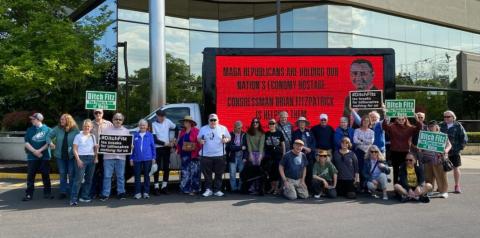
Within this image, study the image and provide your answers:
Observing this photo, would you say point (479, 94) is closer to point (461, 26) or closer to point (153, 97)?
point (461, 26)

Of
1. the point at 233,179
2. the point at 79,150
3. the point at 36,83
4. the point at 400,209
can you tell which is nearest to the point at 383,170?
the point at 400,209

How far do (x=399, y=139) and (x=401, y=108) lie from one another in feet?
2.35

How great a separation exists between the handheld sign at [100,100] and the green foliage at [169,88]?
8216mm

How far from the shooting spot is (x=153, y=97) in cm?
1670

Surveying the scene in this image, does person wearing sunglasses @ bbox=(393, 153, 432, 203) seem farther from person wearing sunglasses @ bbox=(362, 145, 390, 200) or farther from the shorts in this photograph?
the shorts

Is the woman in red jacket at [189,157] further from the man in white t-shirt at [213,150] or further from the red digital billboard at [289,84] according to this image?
the red digital billboard at [289,84]

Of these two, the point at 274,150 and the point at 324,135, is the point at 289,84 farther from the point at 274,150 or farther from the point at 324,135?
the point at 274,150

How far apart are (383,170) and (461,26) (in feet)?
77.3

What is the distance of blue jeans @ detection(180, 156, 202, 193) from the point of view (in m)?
9.85

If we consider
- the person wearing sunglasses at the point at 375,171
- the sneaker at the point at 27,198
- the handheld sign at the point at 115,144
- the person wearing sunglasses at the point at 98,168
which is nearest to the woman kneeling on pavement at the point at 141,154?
the handheld sign at the point at 115,144

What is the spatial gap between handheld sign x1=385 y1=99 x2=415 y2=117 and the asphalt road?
6.24 ft

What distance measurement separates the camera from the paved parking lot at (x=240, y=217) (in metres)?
6.62

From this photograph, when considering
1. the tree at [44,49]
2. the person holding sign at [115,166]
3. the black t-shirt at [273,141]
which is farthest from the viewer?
the tree at [44,49]

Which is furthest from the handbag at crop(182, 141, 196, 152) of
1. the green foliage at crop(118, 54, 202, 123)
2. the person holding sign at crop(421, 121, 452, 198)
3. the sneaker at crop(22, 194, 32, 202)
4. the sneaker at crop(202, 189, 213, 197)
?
the green foliage at crop(118, 54, 202, 123)
